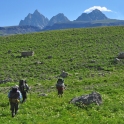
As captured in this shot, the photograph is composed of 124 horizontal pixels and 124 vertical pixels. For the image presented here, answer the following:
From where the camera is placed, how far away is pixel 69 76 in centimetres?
3706

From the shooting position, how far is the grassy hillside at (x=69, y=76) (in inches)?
699

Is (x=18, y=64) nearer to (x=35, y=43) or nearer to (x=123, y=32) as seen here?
(x=35, y=43)

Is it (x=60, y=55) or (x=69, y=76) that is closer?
(x=69, y=76)

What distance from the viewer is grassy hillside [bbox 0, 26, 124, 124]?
17.8 metres

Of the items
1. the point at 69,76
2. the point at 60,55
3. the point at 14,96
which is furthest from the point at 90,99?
the point at 60,55

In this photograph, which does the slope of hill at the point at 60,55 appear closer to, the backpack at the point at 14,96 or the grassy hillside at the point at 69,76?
the grassy hillside at the point at 69,76

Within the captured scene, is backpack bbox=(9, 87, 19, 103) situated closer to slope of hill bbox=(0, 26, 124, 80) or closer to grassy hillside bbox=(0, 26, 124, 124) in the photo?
grassy hillside bbox=(0, 26, 124, 124)

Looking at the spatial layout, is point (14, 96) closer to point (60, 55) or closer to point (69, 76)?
point (69, 76)

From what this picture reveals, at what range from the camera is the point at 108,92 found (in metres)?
26.5

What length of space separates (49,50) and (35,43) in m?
10.4

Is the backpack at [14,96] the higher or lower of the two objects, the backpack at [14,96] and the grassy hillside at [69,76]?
the higher

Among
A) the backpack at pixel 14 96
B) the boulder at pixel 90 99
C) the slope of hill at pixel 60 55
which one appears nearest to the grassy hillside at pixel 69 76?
the slope of hill at pixel 60 55

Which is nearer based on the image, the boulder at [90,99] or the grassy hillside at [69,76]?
the grassy hillside at [69,76]

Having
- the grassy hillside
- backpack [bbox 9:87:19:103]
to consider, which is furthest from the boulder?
backpack [bbox 9:87:19:103]
